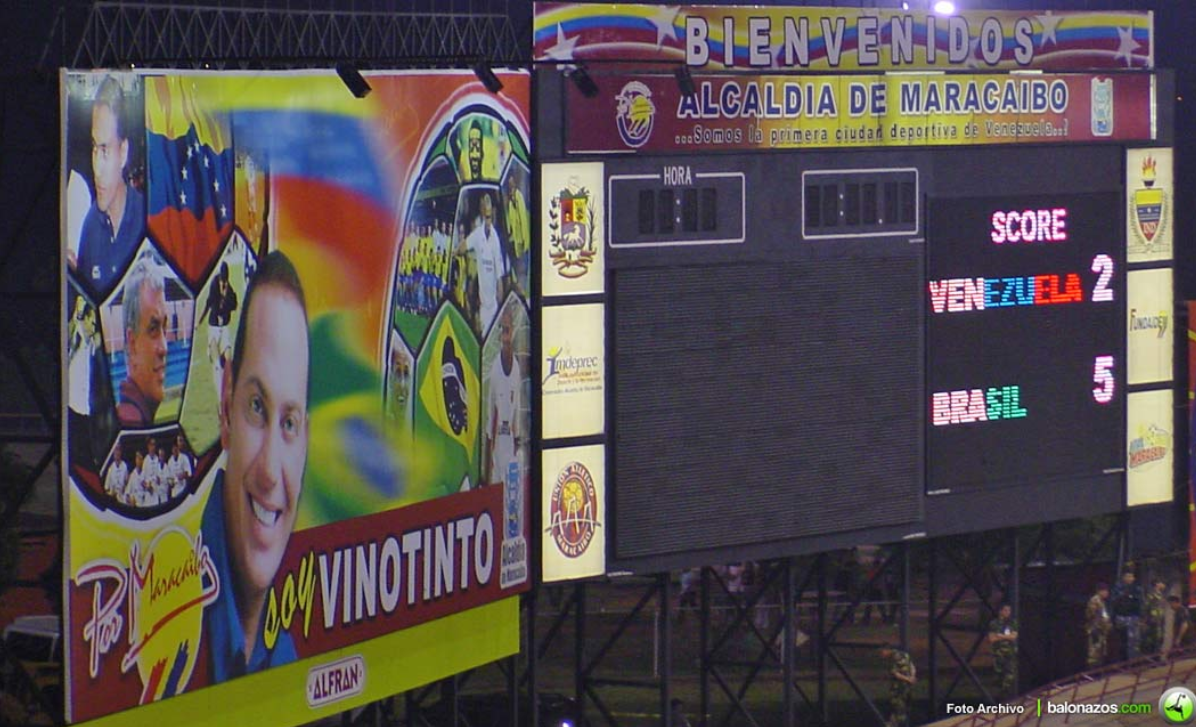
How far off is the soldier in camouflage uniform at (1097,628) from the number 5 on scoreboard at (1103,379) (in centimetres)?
278

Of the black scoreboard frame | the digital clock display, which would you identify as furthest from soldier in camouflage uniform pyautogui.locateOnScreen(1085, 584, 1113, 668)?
the digital clock display

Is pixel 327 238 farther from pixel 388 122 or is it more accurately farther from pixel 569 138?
pixel 569 138

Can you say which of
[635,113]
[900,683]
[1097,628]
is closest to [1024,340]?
[900,683]

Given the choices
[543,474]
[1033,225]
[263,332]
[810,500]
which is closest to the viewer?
[263,332]

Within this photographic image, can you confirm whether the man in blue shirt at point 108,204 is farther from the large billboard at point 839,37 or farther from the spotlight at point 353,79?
the large billboard at point 839,37

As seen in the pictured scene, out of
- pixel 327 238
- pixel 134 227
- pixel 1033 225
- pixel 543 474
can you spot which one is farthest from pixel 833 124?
pixel 134 227

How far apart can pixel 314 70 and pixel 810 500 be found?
228 inches

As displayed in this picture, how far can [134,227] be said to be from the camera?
491 inches

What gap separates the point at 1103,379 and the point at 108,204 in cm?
1021

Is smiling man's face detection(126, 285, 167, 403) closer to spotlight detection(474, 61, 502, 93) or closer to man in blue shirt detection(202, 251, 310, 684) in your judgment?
man in blue shirt detection(202, 251, 310, 684)

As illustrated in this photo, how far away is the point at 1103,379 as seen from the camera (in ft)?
64.7

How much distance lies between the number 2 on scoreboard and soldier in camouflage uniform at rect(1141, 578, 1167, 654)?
12.1 ft

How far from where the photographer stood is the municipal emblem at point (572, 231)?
1656cm

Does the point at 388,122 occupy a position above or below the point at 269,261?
above
